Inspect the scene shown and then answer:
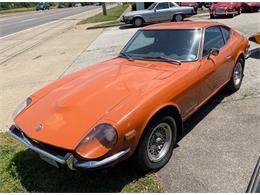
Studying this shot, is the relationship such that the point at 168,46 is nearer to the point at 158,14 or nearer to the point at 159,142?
the point at 159,142

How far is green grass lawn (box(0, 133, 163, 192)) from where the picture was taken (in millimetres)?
3258

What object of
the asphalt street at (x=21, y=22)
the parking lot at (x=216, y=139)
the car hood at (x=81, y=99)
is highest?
the car hood at (x=81, y=99)

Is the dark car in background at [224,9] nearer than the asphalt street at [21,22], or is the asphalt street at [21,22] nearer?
the dark car in background at [224,9]

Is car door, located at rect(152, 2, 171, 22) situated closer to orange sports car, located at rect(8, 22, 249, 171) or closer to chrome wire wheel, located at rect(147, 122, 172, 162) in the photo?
orange sports car, located at rect(8, 22, 249, 171)

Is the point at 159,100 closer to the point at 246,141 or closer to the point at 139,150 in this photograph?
the point at 139,150

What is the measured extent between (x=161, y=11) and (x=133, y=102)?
15.7 meters

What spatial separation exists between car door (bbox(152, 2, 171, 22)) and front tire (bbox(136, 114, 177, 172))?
15.2 metres

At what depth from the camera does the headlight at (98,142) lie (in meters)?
2.75

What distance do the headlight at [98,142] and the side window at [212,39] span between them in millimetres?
2150

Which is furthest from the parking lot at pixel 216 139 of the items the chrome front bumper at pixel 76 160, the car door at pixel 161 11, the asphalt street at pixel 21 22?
the asphalt street at pixel 21 22

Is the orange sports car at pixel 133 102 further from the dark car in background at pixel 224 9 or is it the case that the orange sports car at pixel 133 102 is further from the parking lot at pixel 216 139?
the dark car in background at pixel 224 9

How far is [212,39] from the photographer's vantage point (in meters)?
4.75

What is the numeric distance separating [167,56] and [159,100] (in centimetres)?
119

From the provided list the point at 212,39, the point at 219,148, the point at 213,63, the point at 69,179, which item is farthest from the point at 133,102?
the point at 212,39
